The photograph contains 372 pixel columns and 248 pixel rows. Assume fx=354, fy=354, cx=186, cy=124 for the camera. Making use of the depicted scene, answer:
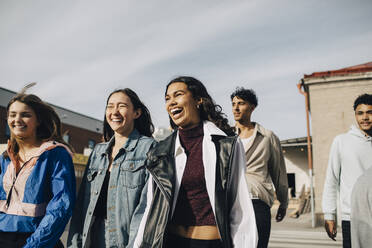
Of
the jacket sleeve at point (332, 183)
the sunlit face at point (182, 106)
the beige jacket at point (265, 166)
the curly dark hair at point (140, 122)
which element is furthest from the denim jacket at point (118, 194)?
the jacket sleeve at point (332, 183)

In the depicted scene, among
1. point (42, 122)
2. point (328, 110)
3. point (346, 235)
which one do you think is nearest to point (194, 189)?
point (42, 122)

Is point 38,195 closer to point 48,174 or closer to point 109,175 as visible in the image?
point 48,174

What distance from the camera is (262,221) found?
3.58 meters

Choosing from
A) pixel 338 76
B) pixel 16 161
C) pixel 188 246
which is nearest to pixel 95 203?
pixel 16 161

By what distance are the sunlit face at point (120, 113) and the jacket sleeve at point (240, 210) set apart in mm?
1203

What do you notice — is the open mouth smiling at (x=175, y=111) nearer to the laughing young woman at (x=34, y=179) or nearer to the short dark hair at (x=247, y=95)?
the laughing young woman at (x=34, y=179)

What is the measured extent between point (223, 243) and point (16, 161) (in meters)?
1.87

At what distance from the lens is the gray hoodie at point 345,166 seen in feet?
10.9

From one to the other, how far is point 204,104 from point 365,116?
1.73 m

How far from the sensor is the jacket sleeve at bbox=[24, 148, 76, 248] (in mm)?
2451

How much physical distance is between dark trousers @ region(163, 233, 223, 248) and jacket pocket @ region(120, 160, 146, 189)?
617 millimetres

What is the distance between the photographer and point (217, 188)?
89.3 inches

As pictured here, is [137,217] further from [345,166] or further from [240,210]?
[345,166]

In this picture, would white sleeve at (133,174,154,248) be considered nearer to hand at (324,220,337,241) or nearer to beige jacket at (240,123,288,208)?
beige jacket at (240,123,288,208)
